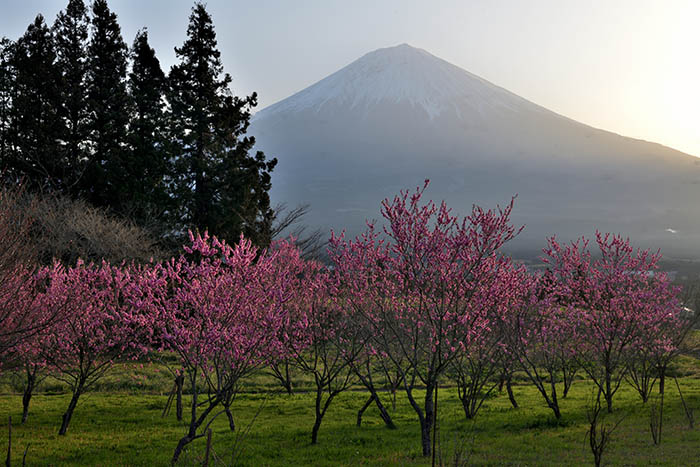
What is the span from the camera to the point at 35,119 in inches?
1513

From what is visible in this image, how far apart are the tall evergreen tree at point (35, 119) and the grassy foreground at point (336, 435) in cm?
2101

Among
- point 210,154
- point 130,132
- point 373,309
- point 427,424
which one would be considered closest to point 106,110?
point 130,132

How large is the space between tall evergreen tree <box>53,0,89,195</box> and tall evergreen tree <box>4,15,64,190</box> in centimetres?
56

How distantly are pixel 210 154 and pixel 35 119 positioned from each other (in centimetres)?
1246

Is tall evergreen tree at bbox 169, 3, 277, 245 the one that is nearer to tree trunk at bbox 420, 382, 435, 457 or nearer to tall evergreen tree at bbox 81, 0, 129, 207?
tall evergreen tree at bbox 81, 0, 129, 207

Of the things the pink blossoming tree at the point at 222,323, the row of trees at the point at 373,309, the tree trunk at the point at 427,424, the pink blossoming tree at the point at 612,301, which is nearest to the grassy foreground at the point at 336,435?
the tree trunk at the point at 427,424

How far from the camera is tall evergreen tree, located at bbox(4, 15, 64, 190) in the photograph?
37719mm

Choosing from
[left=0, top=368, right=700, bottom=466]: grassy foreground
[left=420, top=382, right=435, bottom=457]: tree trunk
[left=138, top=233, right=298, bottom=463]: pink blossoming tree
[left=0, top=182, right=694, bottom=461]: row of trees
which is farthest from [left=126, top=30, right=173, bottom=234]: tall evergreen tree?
[left=420, top=382, right=435, bottom=457]: tree trunk

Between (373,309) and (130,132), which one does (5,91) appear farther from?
(373,309)

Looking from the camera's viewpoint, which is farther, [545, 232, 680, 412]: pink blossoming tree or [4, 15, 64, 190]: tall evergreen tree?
[4, 15, 64, 190]: tall evergreen tree

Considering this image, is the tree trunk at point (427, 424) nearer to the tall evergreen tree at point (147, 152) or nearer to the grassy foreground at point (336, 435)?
the grassy foreground at point (336, 435)

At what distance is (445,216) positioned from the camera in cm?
1320

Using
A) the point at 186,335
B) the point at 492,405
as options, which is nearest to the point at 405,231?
the point at 186,335

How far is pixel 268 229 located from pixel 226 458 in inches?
1216
